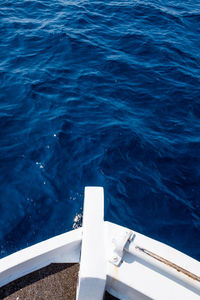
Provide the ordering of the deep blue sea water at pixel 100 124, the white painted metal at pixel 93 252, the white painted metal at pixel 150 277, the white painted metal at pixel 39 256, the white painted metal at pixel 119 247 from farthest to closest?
the deep blue sea water at pixel 100 124, the white painted metal at pixel 39 256, the white painted metal at pixel 119 247, the white painted metal at pixel 150 277, the white painted metal at pixel 93 252

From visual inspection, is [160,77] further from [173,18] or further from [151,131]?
[173,18]

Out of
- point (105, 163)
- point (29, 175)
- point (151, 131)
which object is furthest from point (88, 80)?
point (29, 175)

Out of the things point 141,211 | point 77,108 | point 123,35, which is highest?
point 123,35

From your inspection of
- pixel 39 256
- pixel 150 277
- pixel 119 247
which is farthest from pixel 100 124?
pixel 150 277

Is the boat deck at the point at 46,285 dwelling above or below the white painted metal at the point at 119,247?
below

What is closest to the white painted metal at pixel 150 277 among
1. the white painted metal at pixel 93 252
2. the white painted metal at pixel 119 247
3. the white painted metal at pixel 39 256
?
the white painted metal at pixel 119 247

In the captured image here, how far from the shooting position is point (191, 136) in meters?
8.25

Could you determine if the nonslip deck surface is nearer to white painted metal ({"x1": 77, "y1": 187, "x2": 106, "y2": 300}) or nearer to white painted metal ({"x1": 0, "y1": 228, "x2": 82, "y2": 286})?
white painted metal ({"x1": 0, "y1": 228, "x2": 82, "y2": 286})

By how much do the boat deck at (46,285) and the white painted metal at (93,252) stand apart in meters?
0.70

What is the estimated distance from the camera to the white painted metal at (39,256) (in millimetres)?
3820

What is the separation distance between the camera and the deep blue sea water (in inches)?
251

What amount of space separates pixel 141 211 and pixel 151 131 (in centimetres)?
257

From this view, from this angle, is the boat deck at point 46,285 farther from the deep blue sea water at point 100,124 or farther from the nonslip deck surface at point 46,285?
the deep blue sea water at point 100,124

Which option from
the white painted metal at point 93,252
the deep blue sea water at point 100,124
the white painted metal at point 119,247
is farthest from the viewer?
the deep blue sea water at point 100,124
